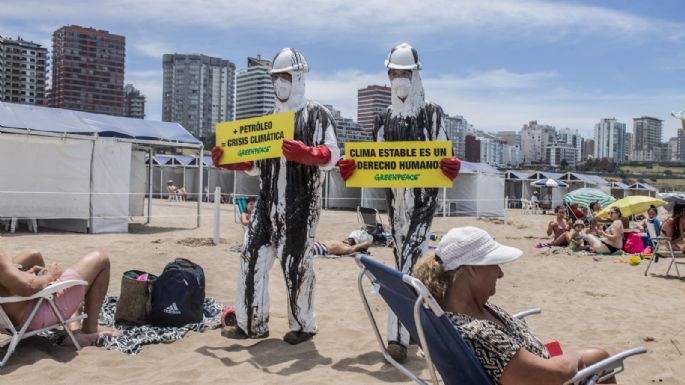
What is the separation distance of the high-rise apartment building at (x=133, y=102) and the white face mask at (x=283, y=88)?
110 meters

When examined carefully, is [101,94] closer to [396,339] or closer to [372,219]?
[372,219]

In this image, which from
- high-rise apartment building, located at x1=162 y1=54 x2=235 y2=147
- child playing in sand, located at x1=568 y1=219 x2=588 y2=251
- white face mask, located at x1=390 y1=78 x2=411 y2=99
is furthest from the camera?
high-rise apartment building, located at x1=162 y1=54 x2=235 y2=147

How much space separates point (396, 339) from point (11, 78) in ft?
261

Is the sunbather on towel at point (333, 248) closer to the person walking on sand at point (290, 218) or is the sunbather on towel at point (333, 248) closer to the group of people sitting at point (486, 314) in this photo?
the person walking on sand at point (290, 218)

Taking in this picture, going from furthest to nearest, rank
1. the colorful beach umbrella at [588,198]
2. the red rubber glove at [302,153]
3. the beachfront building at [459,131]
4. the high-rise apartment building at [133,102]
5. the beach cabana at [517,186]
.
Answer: the beachfront building at [459,131] < the high-rise apartment building at [133,102] < the beach cabana at [517,186] < the colorful beach umbrella at [588,198] < the red rubber glove at [302,153]

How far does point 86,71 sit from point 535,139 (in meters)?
128

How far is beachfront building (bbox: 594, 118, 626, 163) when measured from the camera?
577ft

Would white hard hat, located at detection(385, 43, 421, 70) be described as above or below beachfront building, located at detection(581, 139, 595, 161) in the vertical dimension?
below

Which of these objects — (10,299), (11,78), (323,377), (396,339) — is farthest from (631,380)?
(11,78)

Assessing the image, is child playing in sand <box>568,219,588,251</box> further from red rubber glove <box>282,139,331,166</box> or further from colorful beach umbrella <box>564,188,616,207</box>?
red rubber glove <box>282,139,331,166</box>

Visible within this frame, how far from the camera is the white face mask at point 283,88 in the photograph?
4.21 m

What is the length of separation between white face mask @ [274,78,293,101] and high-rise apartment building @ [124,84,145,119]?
360 ft

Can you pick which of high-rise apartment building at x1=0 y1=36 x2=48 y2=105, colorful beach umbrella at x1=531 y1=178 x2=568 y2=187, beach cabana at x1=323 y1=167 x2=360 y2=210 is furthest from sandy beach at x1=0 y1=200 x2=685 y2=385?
high-rise apartment building at x1=0 y1=36 x2=48 y2=105

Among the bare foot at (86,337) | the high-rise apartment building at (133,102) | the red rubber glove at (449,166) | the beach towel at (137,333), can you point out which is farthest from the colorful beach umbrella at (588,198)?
the high-rise apartment building at (133,102)
